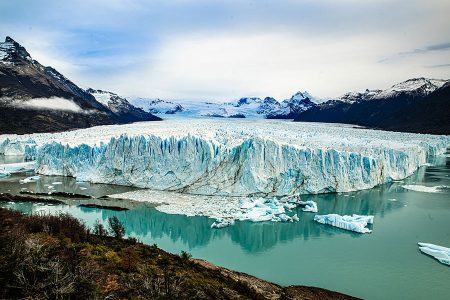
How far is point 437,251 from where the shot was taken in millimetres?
11359

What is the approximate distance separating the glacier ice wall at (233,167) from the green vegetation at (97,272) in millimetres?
7457

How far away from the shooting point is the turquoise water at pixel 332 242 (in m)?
9.83

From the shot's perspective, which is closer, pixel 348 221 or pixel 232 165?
pixel 348 221

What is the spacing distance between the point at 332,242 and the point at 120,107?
89.6 metres

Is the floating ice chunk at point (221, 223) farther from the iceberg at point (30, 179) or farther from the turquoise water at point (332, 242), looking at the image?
the iceberg at point (30, 179)

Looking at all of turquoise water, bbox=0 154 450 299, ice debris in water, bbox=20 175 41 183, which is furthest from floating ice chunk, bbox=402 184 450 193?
ice debris in water, bbox=20 175 41 183

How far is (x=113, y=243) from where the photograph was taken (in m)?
10.3

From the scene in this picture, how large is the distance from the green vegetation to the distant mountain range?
4721cm

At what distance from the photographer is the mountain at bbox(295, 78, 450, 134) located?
2437 inches

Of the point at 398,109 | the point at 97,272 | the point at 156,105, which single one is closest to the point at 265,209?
the point at 97,272

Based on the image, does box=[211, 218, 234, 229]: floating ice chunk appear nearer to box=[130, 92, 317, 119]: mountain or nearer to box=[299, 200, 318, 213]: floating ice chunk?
box=[299, 200, 318, 213]: floating ice chunk

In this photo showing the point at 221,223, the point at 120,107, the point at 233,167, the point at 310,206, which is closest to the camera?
the point at 221,223

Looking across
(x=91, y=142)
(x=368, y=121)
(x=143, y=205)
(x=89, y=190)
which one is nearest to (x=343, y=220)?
(x=143, y=205)

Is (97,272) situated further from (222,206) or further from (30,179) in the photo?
(30,179)
